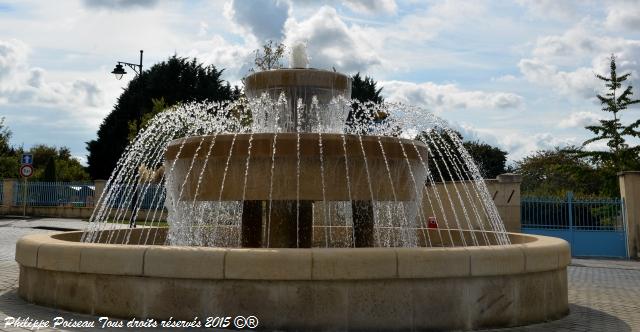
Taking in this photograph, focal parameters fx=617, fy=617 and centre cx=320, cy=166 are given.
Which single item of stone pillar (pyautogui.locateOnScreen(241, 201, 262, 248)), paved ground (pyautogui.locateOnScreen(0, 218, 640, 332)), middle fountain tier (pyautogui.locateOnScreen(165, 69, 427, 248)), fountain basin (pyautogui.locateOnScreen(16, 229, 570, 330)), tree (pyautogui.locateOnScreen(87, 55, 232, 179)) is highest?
tree (pyautogui.locateOnScreen(87, 55, 232, 179))

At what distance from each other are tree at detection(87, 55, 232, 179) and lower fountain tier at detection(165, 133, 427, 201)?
3726 cm

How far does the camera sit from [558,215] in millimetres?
17844

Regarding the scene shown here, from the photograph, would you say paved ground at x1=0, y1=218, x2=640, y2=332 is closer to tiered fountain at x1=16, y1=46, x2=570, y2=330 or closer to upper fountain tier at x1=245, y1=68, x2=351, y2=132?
tiered fountain at x1=16, y1=46, x2=570, y2=330

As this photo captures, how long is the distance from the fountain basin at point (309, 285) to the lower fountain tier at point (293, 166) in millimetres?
1657

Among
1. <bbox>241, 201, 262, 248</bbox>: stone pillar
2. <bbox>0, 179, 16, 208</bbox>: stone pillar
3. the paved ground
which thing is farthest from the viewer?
<bbox>0, 179, 16, 208</bbox>: stone pillar

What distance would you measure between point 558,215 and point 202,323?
14.6 meters

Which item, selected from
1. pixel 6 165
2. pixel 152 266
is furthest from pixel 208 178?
pixel 6 165

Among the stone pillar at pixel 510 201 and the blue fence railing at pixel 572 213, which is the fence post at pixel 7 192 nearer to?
the stone pillar at pixel 510 201

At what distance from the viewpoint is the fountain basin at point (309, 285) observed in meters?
5.50

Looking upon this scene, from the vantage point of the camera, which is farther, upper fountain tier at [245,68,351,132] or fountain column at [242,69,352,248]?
upper fountain tier at [245,68,351,132]

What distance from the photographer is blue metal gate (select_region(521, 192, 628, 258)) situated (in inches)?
688

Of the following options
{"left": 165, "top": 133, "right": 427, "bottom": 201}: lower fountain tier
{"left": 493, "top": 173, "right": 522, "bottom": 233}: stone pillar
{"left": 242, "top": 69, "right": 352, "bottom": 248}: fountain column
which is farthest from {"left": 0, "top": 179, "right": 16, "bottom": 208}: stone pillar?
{"left": 165, "top": 133, "right": 427, "bottom": 201}: lower fountain tier

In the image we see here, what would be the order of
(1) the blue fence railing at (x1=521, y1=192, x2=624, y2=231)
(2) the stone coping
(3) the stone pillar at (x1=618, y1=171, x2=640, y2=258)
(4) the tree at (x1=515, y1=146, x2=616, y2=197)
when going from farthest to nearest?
(4) the tree at (x1=515, y1=146, x2=616, y2=197)
(1) the blue fence railing at (x1=521, y1=192, x2=624, y2=231)
(3) the stone pillar at (x1=618, y1=171, x2=640, y2=258)
(2) the stone coping

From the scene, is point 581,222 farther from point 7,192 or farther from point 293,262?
point 7,192
